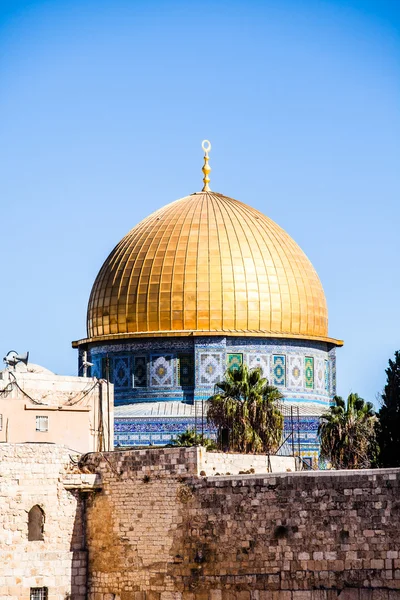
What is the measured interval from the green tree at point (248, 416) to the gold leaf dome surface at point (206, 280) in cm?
963

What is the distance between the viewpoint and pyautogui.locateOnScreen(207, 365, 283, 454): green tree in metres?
34.0

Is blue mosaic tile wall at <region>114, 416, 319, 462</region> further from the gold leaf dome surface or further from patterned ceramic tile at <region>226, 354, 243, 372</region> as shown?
the gold leaf dome surface

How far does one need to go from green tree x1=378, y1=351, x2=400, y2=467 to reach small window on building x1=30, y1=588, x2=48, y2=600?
26.9 feet

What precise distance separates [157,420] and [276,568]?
22.2 m

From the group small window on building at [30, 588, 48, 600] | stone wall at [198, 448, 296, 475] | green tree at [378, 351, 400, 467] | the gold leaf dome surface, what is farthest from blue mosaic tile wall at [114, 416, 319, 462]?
small window on building at [30, 588, 48, 600]

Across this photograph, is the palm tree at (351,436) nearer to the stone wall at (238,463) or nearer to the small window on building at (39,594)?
the stone wall at (238,463)

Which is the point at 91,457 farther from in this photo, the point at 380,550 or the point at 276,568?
the point at 380,550

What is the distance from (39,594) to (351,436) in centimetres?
1208

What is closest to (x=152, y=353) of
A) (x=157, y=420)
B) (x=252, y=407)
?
(x=157, y=420)

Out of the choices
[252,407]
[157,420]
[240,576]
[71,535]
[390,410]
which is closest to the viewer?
[240,576]

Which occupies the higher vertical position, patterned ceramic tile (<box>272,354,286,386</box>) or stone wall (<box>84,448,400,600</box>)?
patterned ceramic tile (<box>272,354,286,386</box>)

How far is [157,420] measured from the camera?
44.3m

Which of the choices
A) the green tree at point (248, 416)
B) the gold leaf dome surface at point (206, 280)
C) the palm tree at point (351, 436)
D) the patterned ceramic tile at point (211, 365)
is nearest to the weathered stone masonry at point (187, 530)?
the green tree at point (248, 416)

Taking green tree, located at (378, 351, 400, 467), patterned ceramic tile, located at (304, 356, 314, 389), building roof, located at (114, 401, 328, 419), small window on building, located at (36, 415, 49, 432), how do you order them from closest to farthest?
1. small window on building, located at (36, 415, 49, 432)
2. green tree, located at (378, 351, 400, 467)
3. building roof, located at (114, 401, 328, 419)
4. patterned ceramic tile, located at (304, 356, 314, 389)
